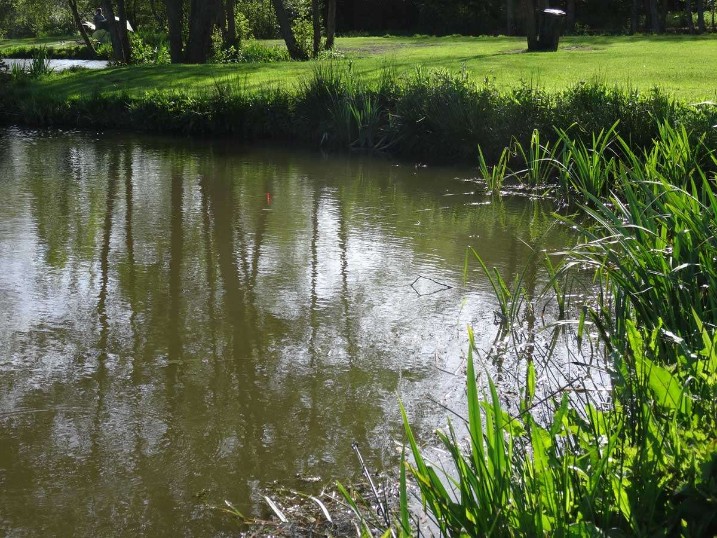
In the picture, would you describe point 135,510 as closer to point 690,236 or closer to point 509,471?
point 509,471

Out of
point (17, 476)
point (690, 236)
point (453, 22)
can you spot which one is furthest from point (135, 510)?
point (453, 22)

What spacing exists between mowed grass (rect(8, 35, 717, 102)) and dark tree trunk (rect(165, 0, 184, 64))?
2.14 m

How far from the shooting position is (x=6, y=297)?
6.15 m

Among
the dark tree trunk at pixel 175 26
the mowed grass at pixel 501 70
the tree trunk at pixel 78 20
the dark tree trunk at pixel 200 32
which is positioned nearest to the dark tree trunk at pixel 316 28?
the mowed grass at pixel 501 70

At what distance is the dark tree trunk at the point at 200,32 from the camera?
19.5m

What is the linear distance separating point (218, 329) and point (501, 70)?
33.0 feet

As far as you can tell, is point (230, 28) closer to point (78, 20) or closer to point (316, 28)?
point (316, 28)

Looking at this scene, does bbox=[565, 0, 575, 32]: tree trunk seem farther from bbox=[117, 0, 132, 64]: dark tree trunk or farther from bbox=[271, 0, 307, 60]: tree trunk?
bbox=[117, 0, 132, 64]: dark tree trunk

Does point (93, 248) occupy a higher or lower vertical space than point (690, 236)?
lower

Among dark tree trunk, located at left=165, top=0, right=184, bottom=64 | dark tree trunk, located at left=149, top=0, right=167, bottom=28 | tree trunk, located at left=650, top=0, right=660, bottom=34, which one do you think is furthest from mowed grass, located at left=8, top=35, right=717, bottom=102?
dark tree trunk, located at left=149, top=0, right=167, bottom=28

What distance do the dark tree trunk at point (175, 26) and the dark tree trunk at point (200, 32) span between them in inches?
10.3

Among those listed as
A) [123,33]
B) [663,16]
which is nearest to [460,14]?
[663,16]

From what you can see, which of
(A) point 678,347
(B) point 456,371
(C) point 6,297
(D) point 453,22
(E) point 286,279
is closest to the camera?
(A) point 678,347

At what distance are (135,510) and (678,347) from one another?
7.14 ft
